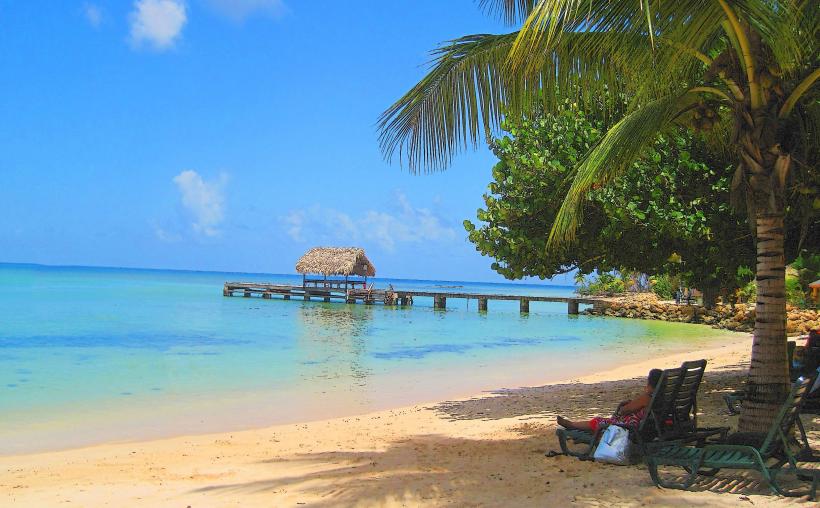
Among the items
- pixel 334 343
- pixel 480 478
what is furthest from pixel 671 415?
pixel 334 343

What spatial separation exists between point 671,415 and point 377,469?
2.46 metres

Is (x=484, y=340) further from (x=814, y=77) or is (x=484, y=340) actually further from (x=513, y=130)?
(x=814, y=77)

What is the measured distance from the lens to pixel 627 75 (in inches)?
252

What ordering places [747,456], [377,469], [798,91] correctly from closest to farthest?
[747,456], [798,91], [377,469]

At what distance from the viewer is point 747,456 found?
4.23 meters

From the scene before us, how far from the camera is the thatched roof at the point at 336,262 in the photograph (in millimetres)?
45578

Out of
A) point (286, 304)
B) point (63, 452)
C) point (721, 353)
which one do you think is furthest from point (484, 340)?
point (286, 304)

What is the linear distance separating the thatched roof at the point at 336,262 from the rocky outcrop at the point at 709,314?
15142 mm

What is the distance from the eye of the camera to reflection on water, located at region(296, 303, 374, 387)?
15379 millimetres

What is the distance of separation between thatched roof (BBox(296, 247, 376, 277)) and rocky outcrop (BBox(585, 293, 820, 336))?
15142mm

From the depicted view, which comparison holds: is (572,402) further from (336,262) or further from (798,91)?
A: (336,262)

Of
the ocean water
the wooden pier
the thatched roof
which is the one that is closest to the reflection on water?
the ocean water

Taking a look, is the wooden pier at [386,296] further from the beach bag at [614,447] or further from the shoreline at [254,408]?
the beach bag at [614,447]

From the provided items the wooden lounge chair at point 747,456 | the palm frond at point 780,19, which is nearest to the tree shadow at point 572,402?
the wooden lounge chair at point 747,456
